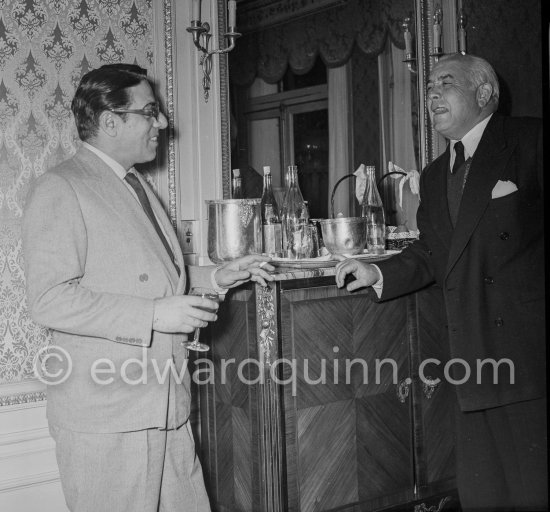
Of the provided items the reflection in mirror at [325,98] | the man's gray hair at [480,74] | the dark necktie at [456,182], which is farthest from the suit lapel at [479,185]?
the reflection in mirror at [325,98]

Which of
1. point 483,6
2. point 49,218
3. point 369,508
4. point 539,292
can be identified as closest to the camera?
point 49,218

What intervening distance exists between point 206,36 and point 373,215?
3.50 feet

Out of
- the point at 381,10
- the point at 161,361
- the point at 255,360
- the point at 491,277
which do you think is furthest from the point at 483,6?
the point at 161,361

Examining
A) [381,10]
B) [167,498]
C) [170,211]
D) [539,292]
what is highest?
[381,10]

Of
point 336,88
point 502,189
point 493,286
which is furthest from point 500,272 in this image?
point 336,88

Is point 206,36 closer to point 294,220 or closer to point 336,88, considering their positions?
point 336,88

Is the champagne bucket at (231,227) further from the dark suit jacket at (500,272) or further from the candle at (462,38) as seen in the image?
the candle at (462,38)

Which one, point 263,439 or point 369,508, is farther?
point 369,508

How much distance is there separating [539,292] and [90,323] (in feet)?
4.97

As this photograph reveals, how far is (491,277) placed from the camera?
2.48 meters

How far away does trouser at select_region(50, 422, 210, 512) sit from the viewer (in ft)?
6.35

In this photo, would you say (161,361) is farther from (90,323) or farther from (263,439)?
(263,439)

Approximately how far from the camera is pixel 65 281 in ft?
6.04

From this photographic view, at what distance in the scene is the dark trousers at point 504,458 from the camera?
2.47 metres
